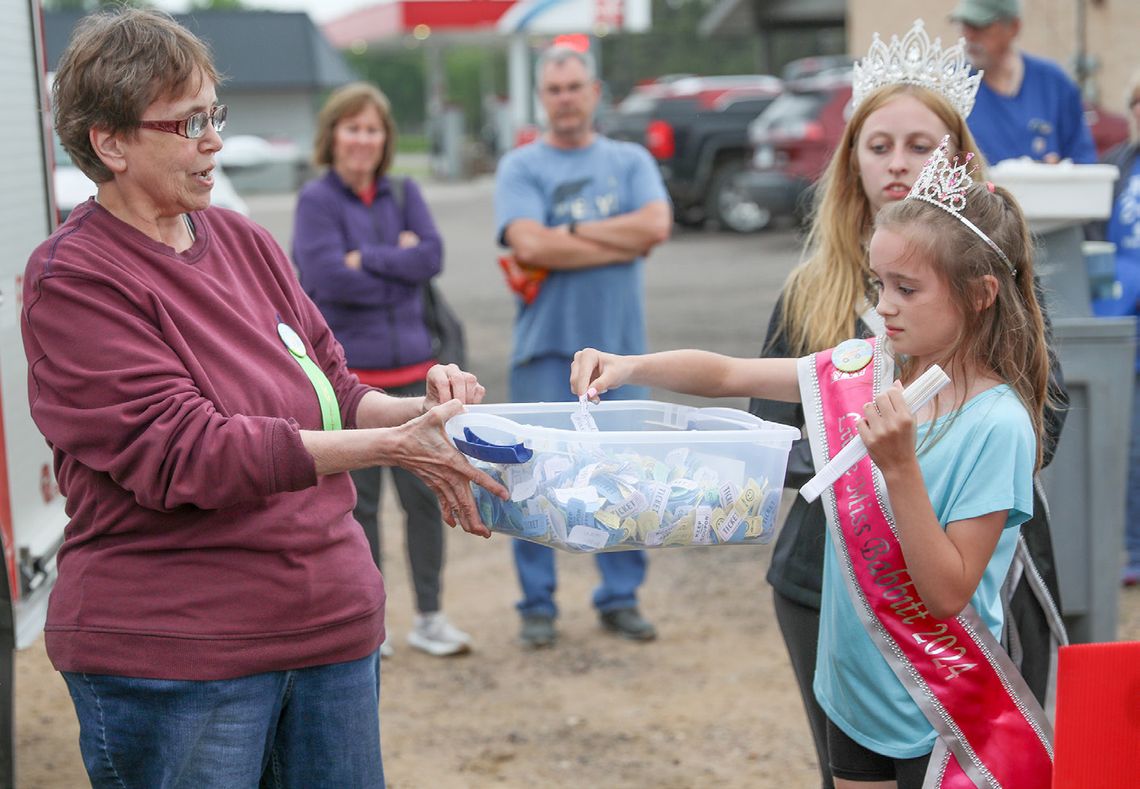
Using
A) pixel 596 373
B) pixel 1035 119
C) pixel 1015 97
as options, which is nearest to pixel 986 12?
pixel 1015 97

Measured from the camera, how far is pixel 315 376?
257 centimetres

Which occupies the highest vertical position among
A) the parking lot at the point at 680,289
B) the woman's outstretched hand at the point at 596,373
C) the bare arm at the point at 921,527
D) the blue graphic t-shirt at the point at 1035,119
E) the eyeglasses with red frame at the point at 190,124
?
the eyeglasses with red frame at the point at 190,124

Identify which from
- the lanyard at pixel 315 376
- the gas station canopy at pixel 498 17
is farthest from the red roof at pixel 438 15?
the lanyard at pixel 315 376

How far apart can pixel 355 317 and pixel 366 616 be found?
283cm

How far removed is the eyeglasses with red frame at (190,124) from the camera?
93.3 inches

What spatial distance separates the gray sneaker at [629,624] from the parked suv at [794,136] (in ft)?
35.7

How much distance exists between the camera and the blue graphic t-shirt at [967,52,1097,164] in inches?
206

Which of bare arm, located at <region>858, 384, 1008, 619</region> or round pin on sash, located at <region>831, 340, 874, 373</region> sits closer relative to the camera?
bare arm, located at <region>858, 384, 1008, 619</region>

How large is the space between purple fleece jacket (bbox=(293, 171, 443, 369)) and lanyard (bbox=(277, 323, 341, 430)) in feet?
8.51

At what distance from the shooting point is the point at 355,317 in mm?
5254

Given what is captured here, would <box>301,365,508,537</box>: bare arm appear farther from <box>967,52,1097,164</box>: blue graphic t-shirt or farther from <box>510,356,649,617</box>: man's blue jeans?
<box>967,52,1097,164</box>: blue graphic t-shirt

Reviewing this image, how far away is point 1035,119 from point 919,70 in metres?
2.51

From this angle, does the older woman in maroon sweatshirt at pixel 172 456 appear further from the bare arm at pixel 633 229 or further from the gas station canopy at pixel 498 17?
the gas station canopy at pixel 498 17

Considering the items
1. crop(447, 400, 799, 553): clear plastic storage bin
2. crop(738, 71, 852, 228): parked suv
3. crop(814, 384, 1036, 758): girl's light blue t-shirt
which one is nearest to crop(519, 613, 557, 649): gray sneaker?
crop(814, 384, 1036, 758): girl's light blue t-shirt
